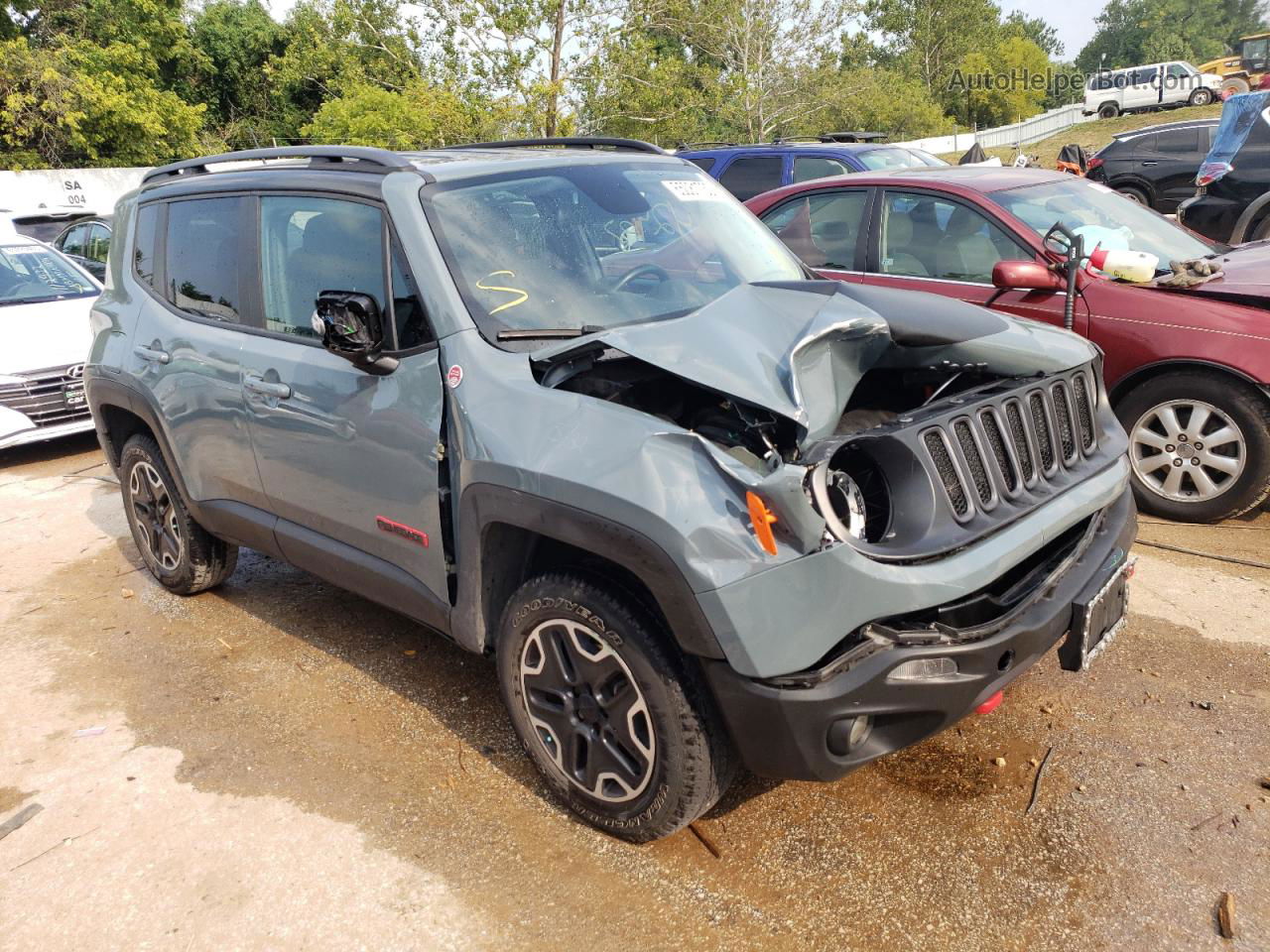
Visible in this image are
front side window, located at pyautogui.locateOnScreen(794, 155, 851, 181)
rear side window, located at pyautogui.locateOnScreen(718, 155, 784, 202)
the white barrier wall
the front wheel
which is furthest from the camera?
the white barrier wall

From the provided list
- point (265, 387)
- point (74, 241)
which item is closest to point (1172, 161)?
point (74, 241)

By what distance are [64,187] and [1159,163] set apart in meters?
24.2

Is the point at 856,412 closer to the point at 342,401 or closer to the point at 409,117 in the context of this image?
the point at 342,401

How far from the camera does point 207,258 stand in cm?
414

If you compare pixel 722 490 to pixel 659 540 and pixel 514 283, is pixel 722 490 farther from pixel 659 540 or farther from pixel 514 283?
pixel 514 283

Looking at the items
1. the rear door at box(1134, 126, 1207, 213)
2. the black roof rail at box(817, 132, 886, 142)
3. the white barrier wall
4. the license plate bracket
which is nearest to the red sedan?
the license plate bracket

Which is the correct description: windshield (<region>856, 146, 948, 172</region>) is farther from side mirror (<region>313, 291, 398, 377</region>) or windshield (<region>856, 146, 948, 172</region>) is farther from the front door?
side mirror (<region>313, 291, 398, 377</region>)

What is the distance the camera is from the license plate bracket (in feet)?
8.90

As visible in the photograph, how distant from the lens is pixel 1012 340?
3104mm

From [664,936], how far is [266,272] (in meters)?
2.70

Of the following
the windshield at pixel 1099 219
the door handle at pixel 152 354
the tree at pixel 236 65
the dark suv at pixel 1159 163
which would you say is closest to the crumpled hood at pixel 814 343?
the door handle at pixel 152 354

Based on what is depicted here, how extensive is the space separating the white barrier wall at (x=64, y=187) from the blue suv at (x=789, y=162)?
59.3 feet

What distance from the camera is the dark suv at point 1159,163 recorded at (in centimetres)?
1569

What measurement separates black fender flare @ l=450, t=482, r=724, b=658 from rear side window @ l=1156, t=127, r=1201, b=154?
53.7 ft
